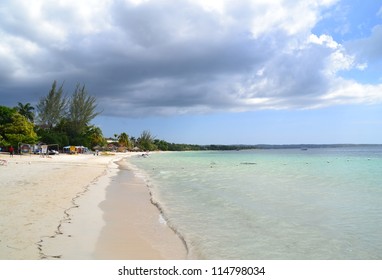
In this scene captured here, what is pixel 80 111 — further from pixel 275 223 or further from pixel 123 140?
pixel 275 223

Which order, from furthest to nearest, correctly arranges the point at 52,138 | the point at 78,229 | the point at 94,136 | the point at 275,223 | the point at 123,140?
the point at 123,140 → the point at 94,136 → the point at 52,138 → the point at 275,223 → the point at 78,229

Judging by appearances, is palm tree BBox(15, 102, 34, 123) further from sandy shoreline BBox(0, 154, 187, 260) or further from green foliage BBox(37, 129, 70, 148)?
sandy shoreline BBox(0, 154, 187, 260)

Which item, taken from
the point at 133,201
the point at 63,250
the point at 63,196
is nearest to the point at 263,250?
the point at 63,250

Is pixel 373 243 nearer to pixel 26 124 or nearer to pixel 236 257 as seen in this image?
pixel 236 257

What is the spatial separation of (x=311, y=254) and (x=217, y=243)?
1607 millimetres

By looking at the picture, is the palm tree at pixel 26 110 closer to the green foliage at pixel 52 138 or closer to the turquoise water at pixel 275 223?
the green foliage at pixel 52 138

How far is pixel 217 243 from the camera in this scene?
5660 millimetres

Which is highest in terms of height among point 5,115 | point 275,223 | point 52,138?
point 5,115

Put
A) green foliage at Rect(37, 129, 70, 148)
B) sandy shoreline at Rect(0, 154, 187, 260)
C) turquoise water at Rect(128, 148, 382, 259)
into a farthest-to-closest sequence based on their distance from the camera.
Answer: green foliage at Rect(37, 129, 70, 148), turquoise water at Rect(128, 148, 382, 259), sandy shoreline at Rect(0, 154, 187, 260)

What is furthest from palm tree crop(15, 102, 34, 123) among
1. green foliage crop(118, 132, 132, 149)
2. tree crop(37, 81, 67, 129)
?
green foliage crop(118, 132, 132, 149)

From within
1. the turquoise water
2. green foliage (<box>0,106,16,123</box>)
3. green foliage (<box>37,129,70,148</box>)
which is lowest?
the turquoise water

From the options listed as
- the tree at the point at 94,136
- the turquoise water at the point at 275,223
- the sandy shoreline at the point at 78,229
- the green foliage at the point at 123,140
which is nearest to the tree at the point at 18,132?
the tree at the point at 94,136

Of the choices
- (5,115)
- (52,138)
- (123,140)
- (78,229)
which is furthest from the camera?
(123,140)

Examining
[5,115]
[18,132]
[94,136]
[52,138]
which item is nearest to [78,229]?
[18,132]
